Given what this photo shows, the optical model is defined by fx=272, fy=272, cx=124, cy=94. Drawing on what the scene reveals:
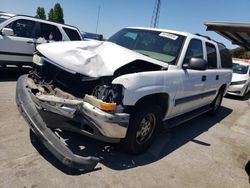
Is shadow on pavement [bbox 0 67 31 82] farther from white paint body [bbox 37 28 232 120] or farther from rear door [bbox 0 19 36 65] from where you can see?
white paint body [bbox 37 28 232 120]

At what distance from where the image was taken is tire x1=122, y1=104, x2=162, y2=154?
361 centimetres

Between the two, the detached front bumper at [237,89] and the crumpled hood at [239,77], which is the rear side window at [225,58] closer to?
the detached front bumper at [237,89]

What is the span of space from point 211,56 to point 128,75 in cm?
342

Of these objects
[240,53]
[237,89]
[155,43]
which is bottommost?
[240,53]

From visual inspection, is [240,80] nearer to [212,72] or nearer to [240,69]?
[240,69]

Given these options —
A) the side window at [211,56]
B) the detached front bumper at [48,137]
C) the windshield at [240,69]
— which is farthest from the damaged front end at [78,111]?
the windshield at [240,69]

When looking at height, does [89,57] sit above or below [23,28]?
above

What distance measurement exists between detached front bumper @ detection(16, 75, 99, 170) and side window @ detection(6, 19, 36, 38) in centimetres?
467

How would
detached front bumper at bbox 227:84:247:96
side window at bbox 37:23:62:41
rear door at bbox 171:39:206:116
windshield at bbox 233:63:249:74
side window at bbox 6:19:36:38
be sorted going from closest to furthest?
rear door at bbox 171:39:206:116, side window at bbox 6:19:36:38, side window at bbox 37:23:62:41, detached front bumper at bbox 227:84:247:96, windshield at bbox 233:63:249:74

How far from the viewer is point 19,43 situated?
25.6 feet

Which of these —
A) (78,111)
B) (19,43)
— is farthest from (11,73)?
(78,111)

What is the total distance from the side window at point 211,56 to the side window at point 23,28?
517cm

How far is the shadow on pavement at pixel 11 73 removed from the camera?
795 cm

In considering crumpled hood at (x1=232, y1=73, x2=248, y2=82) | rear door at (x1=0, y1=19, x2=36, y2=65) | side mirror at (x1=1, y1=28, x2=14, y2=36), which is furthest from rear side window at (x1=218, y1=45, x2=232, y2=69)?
side mirror at (x1=1, y1=28, x2=14, y2=36)
